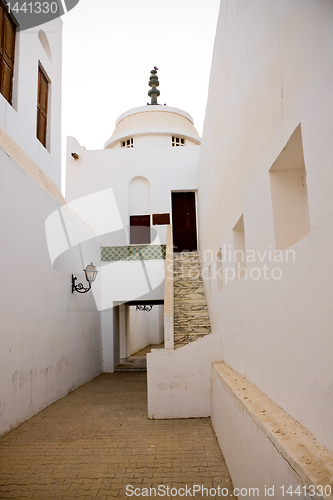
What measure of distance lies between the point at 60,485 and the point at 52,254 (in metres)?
4.37

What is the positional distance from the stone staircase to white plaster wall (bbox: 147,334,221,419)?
0.61 meters

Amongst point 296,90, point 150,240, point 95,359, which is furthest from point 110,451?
point 150,240

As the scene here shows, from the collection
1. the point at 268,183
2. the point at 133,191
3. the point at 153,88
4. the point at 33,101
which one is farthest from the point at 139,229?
the point at 268,183

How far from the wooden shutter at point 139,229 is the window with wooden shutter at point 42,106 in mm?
4473

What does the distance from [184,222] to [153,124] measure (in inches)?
169

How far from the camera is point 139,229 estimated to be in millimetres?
12617

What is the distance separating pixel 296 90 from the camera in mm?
2355

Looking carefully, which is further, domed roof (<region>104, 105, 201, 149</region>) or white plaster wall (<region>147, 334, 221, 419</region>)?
domed roof (<region>104, 105, 201, 149</region>)

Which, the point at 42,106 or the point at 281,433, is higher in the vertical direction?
the point at 42,106

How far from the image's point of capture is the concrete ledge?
1.90 metres

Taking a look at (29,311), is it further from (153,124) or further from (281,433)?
(153,124)

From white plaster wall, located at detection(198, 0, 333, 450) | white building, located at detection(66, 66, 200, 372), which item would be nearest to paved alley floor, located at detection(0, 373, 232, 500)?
white plaster wall, located at detection(198, 0, 333, 450)

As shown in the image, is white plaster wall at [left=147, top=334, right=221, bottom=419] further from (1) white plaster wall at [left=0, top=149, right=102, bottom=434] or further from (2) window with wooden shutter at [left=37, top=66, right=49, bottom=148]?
(2) window with wooden shutter at [left=37, top=66, right=49, bottom=148]

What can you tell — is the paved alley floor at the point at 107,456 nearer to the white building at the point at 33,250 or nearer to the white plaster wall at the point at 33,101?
the white building at the point at 33,250
